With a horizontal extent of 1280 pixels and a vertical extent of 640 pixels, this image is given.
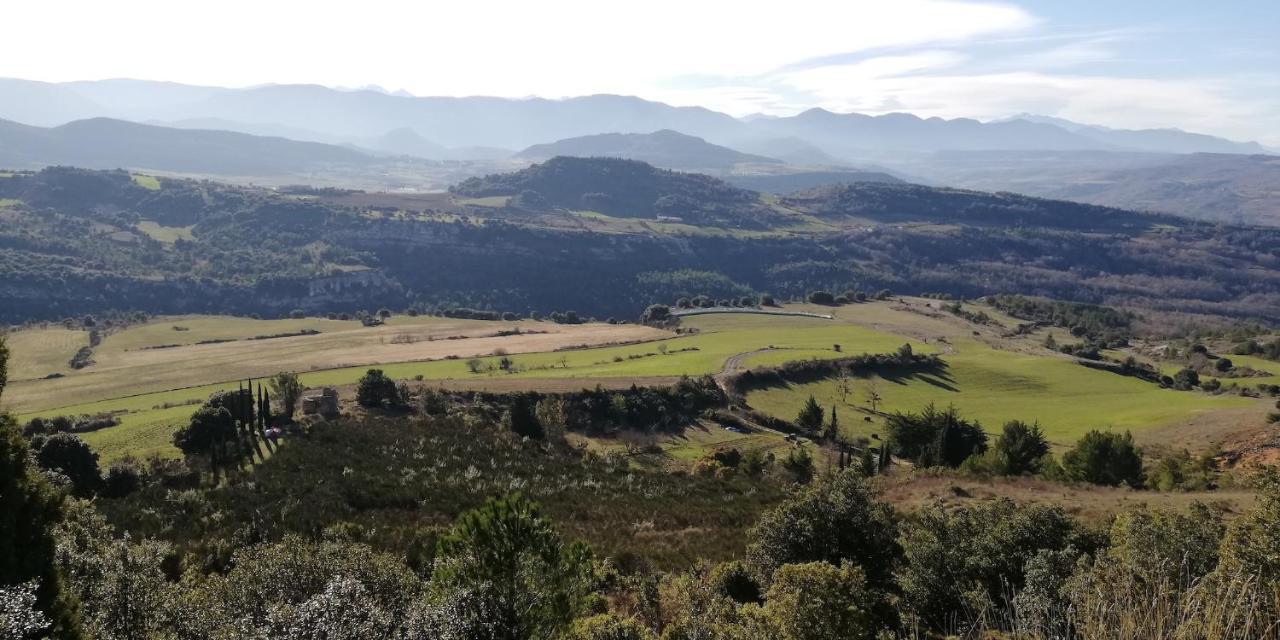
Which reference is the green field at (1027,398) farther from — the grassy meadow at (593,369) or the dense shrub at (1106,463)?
the dense shrub at (1106,463)

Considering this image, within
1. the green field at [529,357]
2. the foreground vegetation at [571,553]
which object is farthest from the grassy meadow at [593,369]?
the foreground vegetation at [571,553]

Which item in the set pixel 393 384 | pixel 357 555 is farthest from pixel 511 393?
pixel 357 555

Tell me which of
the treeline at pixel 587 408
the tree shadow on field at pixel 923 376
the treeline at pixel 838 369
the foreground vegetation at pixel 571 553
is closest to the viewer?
the foreground vegetation at pixel 571 553

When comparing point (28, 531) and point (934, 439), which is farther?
point (934, 439)

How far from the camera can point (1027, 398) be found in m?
103

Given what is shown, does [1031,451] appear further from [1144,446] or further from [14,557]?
[14,557]

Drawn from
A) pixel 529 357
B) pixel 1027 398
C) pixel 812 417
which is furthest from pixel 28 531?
pixel 1027 398

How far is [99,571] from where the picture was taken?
2439 centimetres

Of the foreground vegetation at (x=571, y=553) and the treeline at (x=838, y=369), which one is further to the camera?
the treeline at (x=838, y=369)

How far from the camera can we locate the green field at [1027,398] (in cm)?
8772

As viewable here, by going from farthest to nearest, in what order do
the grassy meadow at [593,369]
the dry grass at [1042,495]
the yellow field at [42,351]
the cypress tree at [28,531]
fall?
the yellow field at [42,351] → the grassy meadow at [593,369] → the dry grass at [1042,495] → the cypress tree at [28,531]

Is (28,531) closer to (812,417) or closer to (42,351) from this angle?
(812,417)

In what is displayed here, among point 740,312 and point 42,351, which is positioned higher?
point 740,312

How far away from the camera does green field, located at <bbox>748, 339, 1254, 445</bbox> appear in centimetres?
8772
